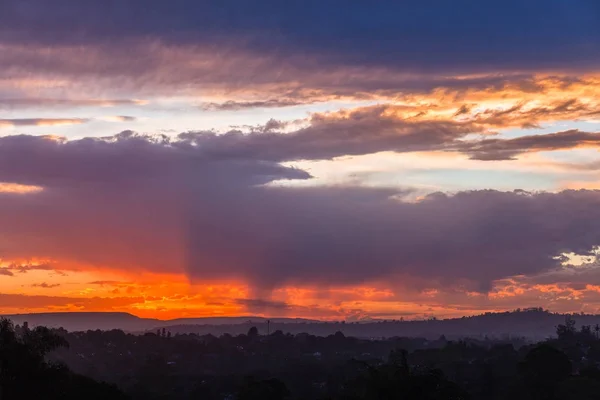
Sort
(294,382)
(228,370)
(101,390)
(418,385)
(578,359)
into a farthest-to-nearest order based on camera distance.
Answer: (228,370)
(578,359)
(294,382)
(101,390)
(418,385)

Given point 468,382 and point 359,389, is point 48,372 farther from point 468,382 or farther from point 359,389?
point 468,382

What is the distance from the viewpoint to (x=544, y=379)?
382 ft

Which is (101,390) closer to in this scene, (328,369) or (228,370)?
(328,369)

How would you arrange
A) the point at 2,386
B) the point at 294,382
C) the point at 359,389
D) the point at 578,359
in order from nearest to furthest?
the point at 2,386
the point at 359,389
the point at 294,382
the point at 578,359

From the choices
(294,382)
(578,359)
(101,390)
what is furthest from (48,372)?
(578,359)

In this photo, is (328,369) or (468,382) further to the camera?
(328,369)

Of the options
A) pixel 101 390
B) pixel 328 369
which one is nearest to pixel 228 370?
pixel 328 369

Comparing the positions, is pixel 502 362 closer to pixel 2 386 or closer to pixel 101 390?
pixel 101 390

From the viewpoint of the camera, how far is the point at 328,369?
17500 cm

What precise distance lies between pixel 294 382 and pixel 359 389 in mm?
60806

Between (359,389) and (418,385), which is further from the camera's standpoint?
(359,389)

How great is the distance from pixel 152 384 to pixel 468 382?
156ft

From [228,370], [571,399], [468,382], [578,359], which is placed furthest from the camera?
[228,370]

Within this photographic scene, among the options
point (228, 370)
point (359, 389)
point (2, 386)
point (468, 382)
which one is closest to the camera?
point (2, 386)
